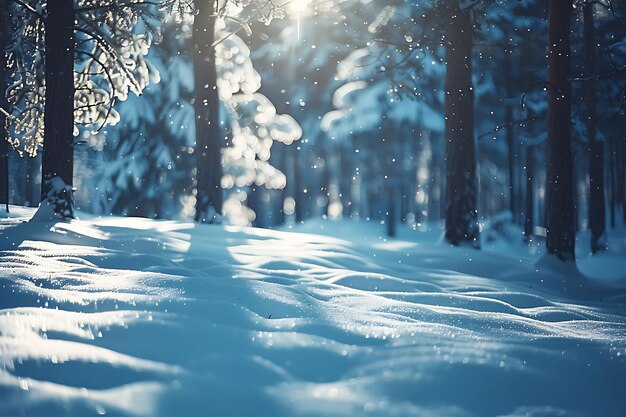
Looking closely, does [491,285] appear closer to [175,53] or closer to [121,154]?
[175,53]

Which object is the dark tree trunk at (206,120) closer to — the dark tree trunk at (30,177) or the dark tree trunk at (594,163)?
the dark tree trunk at (30,177)

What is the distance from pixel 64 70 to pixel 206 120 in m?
3.36

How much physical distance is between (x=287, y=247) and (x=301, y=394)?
5.38m

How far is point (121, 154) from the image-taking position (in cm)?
2048

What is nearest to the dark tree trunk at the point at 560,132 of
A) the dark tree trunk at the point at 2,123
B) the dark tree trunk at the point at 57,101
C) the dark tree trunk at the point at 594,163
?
the dark tree trunk at the point at 57,101

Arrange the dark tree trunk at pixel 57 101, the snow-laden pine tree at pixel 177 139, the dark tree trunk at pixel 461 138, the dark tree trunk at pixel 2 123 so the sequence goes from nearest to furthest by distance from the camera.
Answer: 1. the dark tree trunk at pixel 57 101
2. the dark tree trunk at pixel 461 138
3. the dark tree trunk at pixel 2 123
4. the snow-laden pine tree at pixel 177 139

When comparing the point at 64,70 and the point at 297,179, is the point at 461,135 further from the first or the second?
the point at 297,179

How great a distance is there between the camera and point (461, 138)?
1098 cm

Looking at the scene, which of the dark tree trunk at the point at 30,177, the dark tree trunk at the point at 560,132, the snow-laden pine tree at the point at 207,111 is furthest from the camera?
the dark tree trunk at the point at 30,177

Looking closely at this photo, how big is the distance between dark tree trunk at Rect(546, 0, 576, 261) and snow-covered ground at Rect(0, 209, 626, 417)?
351cm

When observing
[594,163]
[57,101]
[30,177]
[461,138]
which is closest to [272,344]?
[57,101]

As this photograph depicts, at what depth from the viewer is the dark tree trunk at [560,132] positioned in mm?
9383

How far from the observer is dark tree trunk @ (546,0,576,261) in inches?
369

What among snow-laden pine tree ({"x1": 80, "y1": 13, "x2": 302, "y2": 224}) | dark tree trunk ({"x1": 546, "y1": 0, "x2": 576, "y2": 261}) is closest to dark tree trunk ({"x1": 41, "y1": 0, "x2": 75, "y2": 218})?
snow-laden pine tree ({"x1": 80, "y1": 13, "x2": 302, "y2": 224})
